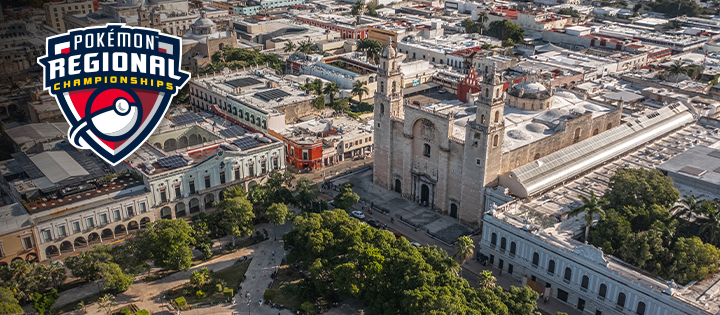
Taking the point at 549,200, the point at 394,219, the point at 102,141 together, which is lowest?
the point at 394,219

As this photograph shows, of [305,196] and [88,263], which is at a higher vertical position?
[305,196]

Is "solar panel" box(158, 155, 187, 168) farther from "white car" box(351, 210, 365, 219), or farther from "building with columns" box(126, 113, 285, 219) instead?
"white car" box(351, 210, 365, 219)

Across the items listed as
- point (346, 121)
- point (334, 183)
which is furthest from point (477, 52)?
point (334, 183)

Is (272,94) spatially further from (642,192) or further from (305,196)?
(642,192)

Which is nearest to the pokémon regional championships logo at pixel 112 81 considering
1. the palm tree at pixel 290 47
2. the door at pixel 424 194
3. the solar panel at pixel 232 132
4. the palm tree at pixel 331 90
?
the solar panel at pixel 232 132

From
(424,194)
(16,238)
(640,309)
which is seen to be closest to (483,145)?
(424,194)

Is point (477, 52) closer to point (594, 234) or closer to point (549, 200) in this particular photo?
point (549, 200)
